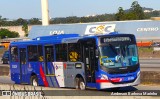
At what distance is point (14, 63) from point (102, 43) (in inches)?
377

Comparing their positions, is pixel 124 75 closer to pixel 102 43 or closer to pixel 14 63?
pixel 102 43

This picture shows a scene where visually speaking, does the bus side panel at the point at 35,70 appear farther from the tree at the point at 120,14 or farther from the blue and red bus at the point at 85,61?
the tree at the point at 120,14

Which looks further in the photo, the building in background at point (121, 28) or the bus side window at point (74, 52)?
the building in background at point (121, 28)

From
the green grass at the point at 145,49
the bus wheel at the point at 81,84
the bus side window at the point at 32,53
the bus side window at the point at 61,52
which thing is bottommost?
the green grass at the point at 145,49

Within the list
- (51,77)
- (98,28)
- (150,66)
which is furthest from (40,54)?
(98,28)

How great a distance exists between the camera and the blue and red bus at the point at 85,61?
61.6 ft

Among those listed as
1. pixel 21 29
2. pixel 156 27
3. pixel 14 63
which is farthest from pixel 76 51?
pixel 21 29

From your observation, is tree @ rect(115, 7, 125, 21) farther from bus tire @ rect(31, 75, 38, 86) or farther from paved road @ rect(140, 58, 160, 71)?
bus tire @ rect(31, 75, 38, 86)

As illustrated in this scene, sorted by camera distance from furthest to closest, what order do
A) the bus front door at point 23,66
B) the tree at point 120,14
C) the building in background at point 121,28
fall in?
the tree at point 120,14, the building in background at point 121,28, the bus front door at point 23,66

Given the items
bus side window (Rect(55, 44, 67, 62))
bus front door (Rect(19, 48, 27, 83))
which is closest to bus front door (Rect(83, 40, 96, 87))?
bus side window (Rect(55, 44, 67, 62))

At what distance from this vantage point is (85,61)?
19.6 m

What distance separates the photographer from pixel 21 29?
19438 cm

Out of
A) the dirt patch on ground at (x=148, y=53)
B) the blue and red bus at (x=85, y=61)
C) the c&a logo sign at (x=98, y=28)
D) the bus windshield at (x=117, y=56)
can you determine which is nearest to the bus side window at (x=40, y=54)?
the blue and red bus at (x=85, y=61)

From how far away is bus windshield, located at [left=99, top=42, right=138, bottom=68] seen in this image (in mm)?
18812
